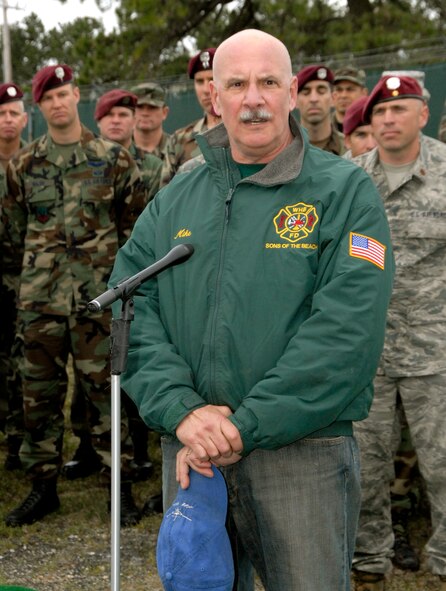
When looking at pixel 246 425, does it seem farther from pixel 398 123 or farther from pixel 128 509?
pixel 128 509

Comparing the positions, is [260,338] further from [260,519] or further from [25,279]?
[25,279]

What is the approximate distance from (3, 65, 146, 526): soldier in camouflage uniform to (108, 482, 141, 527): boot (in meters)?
0.21

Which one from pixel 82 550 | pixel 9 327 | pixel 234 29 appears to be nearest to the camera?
pixel 82 550

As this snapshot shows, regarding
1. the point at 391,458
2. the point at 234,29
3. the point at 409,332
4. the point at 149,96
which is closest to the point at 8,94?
the point at 149,96

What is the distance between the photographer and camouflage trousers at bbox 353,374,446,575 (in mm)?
3975

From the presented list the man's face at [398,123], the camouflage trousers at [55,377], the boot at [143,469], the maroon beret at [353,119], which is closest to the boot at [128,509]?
the camouflage trousers at [55,377]

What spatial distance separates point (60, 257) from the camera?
5047 mm

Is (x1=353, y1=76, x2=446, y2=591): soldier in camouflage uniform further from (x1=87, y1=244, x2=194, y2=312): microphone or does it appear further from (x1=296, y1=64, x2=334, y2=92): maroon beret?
(x1=296, y1=64, x2=334, y2=92): maroon beret

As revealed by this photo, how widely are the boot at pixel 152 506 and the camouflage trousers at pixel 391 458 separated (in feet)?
4.55

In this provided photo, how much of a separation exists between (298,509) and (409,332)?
1740mm

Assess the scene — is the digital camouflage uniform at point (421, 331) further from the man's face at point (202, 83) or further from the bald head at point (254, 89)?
the man's face at point (202, 83)

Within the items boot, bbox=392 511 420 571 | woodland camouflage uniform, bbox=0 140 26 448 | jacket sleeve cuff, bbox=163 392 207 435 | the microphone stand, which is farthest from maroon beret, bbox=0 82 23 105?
jacket sleeve cuff, bbox=163 392 207 435

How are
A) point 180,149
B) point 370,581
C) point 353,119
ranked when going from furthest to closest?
point 180,149, point 353,119, point 370,581

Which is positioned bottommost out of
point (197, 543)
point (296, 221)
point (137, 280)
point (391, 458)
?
point (391, 458)
